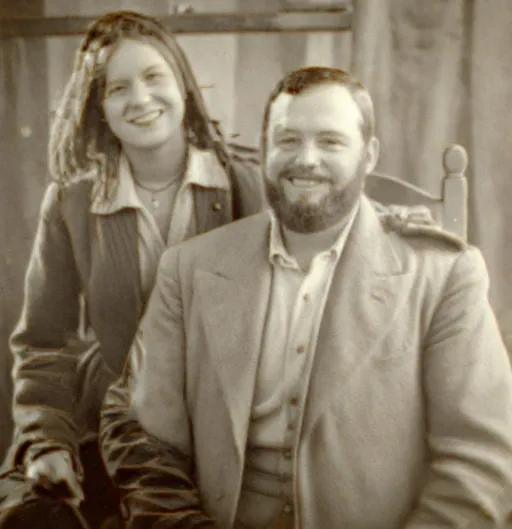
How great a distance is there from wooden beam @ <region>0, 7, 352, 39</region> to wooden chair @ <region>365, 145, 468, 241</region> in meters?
0.28

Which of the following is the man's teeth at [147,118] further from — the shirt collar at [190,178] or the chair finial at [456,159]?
the chair finial at [456,159]

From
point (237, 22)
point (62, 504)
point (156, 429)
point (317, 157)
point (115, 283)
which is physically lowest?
point (62, 504)

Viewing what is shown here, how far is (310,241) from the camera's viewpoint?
1159 mm

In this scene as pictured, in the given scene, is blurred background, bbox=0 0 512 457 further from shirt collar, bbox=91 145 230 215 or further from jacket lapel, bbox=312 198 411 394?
jacket lapel, bbox=312 198 411 394

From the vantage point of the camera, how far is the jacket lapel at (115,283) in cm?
124

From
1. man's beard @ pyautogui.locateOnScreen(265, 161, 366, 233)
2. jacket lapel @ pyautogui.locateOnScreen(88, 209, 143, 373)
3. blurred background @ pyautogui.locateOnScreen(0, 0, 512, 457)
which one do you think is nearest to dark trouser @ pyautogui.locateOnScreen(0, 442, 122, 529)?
jacket lapel @ pyautogui.locateOnScreen(88, 209, 143, 373)

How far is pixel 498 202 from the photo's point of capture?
1224 millimetres

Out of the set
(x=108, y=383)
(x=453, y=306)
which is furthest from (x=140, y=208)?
(x=453, y=306)

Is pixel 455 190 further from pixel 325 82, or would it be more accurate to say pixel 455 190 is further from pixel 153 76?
pixel 153 76

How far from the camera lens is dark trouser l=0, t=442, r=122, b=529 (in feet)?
3.91

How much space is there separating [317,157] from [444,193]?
274mm

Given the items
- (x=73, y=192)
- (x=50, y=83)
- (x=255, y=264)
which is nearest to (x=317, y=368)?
(x=255, y=264)

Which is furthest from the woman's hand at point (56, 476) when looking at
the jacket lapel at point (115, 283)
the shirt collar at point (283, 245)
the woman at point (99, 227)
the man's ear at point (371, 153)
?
the man's ear at point (371, 153)

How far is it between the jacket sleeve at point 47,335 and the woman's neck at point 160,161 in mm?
163
